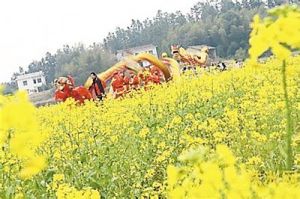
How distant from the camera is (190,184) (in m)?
1.30

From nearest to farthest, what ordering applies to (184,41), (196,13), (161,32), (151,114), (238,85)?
1. (151,114)
2. (238,85)
3. (184,41)
4. (161,32)
5. (196,13)

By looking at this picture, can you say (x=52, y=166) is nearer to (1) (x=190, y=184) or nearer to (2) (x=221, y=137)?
(2) (x=221, y=137)

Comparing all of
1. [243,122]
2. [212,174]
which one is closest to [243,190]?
[212,174]

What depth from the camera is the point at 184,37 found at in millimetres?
40531

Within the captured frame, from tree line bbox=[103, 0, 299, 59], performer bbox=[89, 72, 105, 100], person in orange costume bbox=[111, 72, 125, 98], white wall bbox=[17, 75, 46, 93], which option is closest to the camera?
person in orange costume bbox=[111, 72, 125, 98]

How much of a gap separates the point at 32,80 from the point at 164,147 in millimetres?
57940

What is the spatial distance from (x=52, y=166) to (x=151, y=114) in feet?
7.61

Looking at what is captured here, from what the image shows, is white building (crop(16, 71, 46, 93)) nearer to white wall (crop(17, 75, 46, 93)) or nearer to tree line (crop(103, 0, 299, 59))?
white wall (crop(17, 75, 46, 93))

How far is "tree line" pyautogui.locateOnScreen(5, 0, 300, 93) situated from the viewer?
3531 centimetres

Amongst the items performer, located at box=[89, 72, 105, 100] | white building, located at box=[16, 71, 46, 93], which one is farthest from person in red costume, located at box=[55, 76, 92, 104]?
white building, located at box=[16, 71, 46, 93]

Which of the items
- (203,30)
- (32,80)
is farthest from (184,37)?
(32,80)

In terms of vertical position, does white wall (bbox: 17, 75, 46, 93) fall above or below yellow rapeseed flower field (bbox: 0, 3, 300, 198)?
below

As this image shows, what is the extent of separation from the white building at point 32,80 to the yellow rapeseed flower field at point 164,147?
4899 cm

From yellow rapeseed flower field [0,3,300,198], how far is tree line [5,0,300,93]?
15623mm
